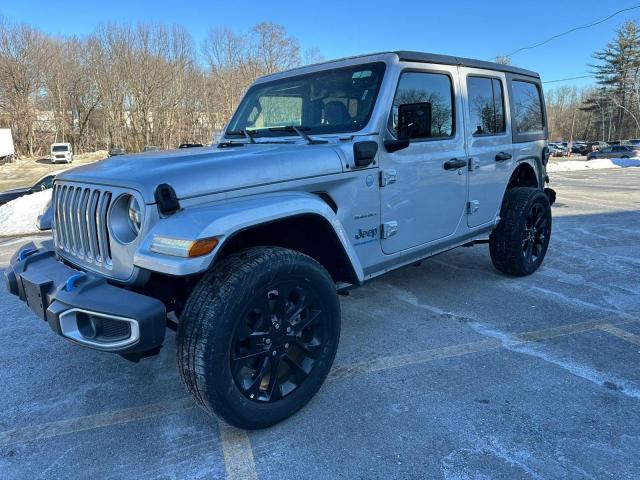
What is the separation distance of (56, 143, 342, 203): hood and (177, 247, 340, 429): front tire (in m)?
0.39

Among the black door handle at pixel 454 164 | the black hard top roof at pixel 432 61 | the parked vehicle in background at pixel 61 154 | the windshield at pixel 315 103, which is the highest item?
the parked vehicle in background at pixel 61 154

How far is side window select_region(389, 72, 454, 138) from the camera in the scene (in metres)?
3.32

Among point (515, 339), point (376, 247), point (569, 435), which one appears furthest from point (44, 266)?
point (515, 339)

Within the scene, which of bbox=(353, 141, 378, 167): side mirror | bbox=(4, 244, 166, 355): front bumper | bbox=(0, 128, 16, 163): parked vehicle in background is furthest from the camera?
bbox=(0, 128, 16, 163): parked vehicle in background

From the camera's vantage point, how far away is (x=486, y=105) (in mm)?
4277

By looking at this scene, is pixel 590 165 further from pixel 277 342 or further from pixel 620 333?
pixel 277 342

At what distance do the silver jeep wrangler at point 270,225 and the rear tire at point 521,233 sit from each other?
0.70 meters

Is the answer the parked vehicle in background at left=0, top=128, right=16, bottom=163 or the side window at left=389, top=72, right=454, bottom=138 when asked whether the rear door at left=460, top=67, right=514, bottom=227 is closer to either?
the side window at left=389, top=72, right=454, bottom=138

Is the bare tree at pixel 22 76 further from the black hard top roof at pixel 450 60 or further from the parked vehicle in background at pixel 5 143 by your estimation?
the black hard top roof at pixel 450 60

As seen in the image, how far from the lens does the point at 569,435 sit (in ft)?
7.94

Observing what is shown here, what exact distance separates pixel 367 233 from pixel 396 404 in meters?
1.08

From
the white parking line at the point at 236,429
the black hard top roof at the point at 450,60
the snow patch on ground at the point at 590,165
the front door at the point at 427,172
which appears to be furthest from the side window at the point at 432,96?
the snow patch on ground at the point at 590,165

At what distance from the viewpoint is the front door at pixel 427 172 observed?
129 inches

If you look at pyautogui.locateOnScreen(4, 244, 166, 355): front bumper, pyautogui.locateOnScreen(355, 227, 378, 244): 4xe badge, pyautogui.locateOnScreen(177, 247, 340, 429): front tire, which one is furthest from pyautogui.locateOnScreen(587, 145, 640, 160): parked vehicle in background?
pyautogui.locateOnScreen(4, 244, 166, 355): front bumper
